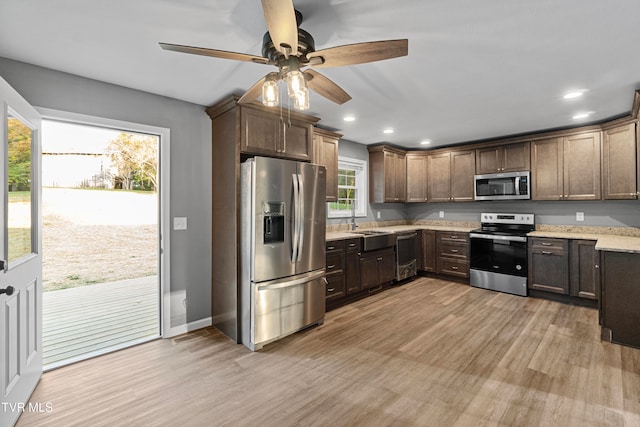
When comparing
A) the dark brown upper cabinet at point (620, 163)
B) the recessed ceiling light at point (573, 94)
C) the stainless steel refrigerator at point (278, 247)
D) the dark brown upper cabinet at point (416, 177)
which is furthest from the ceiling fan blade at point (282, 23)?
the dark brown upper cabinet at point (416, 177)

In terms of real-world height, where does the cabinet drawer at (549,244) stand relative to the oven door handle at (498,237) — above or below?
below

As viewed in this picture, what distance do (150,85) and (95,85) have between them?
1.42 feet

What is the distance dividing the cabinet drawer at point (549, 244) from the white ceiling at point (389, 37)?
170 cm

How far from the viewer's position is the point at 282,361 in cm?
259

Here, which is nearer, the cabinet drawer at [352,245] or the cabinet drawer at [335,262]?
the cabinet drawer at [335,262]

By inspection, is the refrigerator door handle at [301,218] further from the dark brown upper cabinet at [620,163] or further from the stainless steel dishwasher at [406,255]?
the dark brown upper cabinet at [620,163]

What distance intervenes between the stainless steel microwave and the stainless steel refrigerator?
10.3 ft

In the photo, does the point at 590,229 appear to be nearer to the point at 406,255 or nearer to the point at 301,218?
the point at 406,255

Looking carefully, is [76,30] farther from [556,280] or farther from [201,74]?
[556,280]

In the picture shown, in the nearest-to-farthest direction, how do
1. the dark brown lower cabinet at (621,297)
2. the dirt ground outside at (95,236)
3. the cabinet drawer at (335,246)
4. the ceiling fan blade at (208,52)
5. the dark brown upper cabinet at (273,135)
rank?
1. the ceiling fan blade at (208,52)
2. the dark brown lower cabinet at (621,297)
3. the dark brown upper cabinet at (273,135)
4. the cabinet drawer at (335,246)
5. the dirt ground outside at (95,236)

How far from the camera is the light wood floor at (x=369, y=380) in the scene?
1895 millimetres

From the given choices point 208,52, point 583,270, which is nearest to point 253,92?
point 208,52

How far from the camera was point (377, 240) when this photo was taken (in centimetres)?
441

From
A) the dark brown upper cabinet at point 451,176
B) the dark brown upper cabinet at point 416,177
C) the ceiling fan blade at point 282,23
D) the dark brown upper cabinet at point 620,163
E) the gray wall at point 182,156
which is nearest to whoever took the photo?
the ceiling fan blade at point 282,23
